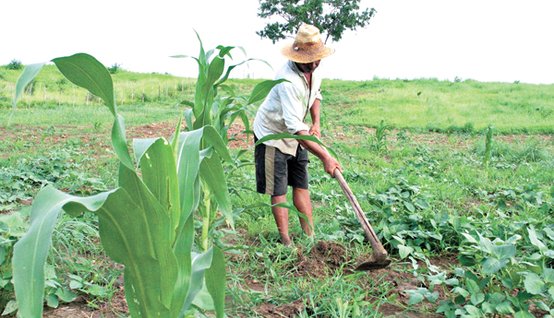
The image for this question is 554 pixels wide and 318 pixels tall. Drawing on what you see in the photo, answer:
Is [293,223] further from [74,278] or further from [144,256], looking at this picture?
[144,256]

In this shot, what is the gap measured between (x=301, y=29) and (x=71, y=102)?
13.4m

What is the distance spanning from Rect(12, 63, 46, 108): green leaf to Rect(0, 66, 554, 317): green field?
0.36 m

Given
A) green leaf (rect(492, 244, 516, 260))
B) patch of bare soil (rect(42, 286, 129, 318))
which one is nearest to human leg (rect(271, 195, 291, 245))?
patch of bare soil (rect(42, 286, 129, 318))

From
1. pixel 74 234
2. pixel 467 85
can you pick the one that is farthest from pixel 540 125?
pixel 74 234

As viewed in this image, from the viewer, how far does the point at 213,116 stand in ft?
9.37

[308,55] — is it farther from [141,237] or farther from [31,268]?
[31,268]

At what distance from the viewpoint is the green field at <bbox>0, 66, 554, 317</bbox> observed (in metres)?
2.31

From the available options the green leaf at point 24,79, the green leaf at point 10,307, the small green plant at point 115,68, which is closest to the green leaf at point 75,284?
the green leaf at point 10,307

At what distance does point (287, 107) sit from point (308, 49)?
1.33 feet

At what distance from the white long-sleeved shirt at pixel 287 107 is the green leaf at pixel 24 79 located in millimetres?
2116

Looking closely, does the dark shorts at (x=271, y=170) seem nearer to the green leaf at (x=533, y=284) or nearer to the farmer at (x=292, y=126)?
the farmer at (x=292, y=126)

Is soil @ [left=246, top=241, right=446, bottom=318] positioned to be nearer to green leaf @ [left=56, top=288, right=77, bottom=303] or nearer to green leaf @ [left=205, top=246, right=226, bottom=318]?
green leaf @ [left=205, top=246, right=226, bottom=318]

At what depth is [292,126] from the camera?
10.6 ft

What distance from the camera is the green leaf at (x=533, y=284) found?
2076 mm
